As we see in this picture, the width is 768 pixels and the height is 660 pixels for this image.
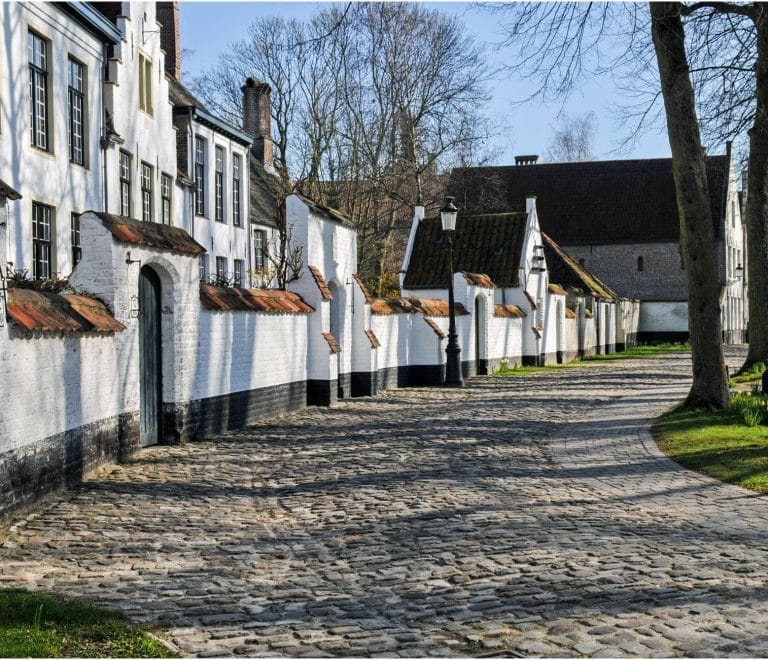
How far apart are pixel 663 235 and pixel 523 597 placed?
2463 inches

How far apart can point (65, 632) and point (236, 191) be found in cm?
2783

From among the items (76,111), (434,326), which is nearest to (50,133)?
(76,111)

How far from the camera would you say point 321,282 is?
1950cm

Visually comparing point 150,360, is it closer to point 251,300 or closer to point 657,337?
point 251,300

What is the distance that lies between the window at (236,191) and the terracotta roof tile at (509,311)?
865 centimetres

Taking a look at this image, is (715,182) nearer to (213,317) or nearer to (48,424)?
(213,317)

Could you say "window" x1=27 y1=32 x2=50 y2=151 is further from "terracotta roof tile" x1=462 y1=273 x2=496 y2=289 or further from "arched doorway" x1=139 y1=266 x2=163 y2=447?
"terracotta roof tile" x1=462 y1=273 x2=496 y2=289

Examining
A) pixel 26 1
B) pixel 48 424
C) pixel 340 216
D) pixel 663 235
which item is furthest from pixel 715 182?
pixel 48 424

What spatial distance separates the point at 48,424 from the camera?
29.6ft

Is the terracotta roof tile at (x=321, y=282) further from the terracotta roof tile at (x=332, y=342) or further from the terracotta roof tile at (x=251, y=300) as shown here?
the terracotta roof tile at (x=332, y=342)

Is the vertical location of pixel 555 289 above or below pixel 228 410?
above

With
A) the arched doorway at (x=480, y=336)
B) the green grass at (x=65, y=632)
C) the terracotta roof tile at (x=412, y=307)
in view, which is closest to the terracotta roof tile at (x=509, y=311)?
the arched doorway at (x=480, y=336)

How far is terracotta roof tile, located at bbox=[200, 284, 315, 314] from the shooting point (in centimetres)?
1455

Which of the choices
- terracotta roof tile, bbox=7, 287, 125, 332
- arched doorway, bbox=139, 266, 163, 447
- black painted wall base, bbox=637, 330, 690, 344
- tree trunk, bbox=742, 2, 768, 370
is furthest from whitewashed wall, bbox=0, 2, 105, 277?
black painted wall base, bbox=637, 330, 690, 344
